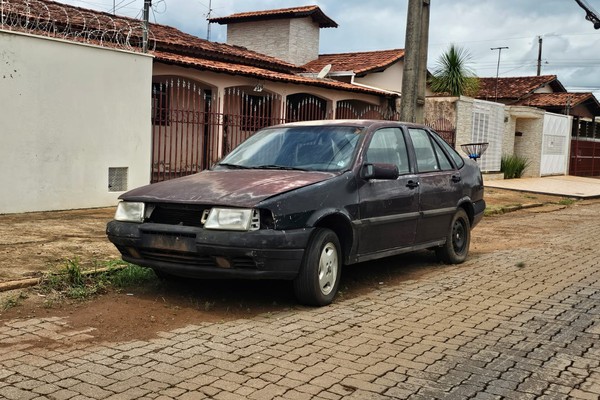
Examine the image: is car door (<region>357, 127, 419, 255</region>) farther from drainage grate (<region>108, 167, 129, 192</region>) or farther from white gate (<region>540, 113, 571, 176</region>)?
white gate (<region>540, 113, 571, 176</region>)

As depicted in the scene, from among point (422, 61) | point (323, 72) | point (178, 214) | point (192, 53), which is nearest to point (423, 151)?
point (178, 214)

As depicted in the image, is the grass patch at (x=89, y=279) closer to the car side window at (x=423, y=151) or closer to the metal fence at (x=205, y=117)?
the car side window at (x=423, y=151)

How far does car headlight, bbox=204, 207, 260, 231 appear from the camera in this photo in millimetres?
5445

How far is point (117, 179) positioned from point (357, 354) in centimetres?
863

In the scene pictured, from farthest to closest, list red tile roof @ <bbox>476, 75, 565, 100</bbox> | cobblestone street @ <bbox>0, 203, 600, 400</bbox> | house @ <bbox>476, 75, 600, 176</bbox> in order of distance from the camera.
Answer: red tile roof @ <bbox>476, 75, 565, 100</bbox> → house @ <bbox>476, 75, 600, 176</bbox> → cobblestone street @ <bbox>0, 203, 600, 400</bbox>

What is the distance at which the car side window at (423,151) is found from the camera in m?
7.60

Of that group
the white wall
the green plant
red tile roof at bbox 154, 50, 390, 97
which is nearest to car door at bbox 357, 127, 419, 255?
the white wall

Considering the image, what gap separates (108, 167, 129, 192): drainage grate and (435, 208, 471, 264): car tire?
21.2 feet

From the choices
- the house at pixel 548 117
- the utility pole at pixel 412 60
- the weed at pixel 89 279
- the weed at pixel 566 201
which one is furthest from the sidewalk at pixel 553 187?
the weed at pixel 89 279

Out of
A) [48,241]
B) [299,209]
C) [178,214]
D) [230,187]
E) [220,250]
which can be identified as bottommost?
[48,241]

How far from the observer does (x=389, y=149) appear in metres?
7.16

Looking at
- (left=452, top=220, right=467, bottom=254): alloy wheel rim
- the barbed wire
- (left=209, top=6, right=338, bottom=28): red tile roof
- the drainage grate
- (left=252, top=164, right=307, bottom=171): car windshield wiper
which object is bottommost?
(left=452, top=220, right=467, bottom=254): alloy wheel rim

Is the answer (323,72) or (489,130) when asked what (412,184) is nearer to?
(323,72)

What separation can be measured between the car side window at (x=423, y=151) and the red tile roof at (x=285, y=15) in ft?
64.4
